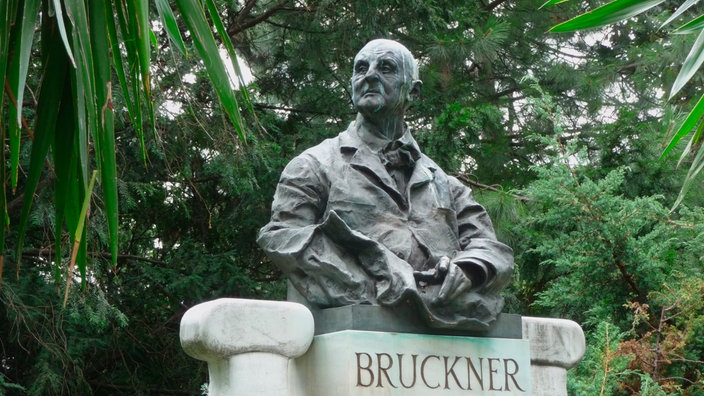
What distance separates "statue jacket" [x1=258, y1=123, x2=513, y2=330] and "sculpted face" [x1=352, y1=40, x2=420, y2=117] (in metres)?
0.17

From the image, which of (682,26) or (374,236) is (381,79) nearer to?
(374,236)

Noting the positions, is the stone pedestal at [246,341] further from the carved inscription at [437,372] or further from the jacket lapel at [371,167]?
the jacket lapel at [371,167]

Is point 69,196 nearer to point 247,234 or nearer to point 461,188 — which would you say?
point 461,188

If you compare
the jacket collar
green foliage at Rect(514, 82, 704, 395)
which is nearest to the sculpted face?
the jacket collar

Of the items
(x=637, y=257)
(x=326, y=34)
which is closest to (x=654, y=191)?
(x=637, y=257)

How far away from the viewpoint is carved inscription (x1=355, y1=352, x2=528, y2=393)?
184 inches

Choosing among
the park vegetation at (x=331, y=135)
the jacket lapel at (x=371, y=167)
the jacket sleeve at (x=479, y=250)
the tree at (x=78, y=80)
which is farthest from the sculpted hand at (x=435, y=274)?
the park vegetation at (x=331, y=135)

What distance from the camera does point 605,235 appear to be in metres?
8.12

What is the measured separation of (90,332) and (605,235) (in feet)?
12.4

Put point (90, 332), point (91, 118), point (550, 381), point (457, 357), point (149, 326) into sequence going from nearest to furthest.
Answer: point (91, 118) → point (457, 357) → point (550, 381) → point (90, 332) → point (149, 326)

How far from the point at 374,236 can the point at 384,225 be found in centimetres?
7

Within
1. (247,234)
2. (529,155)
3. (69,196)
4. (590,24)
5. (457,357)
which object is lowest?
(457,357)

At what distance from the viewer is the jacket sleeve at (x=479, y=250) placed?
4.88 m

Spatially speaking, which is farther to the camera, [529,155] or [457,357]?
[529,155]
